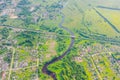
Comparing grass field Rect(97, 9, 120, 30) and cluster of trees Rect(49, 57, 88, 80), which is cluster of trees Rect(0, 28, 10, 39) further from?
grass field Rect(97, 9, 120, 30)

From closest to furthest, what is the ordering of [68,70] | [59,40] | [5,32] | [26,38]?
[68,70] → [26,38] → [59,40] → [5,32]

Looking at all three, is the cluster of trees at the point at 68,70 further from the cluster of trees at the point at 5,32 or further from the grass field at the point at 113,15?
the grass field at the point at 113,15

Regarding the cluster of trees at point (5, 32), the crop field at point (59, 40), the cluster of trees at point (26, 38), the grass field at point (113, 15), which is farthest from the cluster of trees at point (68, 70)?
the grass field at point (113, 15)

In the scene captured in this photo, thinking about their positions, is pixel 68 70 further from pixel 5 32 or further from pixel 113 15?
pixel 113 15

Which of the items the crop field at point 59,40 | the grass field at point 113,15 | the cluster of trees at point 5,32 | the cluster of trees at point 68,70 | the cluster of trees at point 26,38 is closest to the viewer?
the cluster of trees at point 68,70

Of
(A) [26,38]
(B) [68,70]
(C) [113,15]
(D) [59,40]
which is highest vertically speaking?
(B) [68,70]

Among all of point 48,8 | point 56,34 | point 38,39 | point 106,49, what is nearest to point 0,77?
point 38,39

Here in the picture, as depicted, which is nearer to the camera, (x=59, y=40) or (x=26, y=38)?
(x=26, y=38)

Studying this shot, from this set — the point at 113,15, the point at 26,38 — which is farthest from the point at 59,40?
the point at 113,15

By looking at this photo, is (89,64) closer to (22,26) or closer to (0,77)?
(0,77)

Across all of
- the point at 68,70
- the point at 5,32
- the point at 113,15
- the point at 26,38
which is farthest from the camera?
the point at 113,15

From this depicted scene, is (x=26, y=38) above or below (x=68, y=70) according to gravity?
below
